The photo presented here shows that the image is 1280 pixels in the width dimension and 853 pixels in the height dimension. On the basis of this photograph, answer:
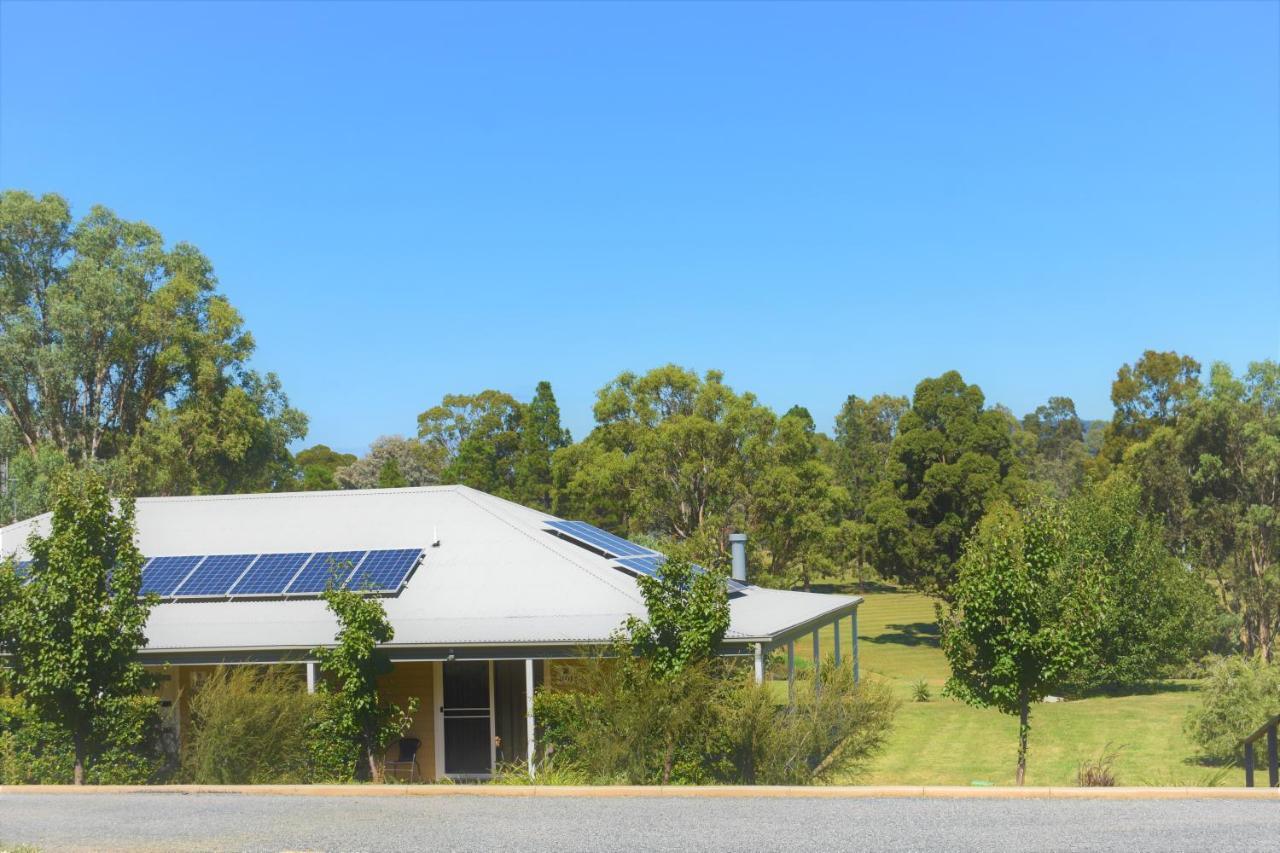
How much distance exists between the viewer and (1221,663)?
19938 mm

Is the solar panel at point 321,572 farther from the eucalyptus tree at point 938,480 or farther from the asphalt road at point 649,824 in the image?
the eucalyptus tree at point 938,480

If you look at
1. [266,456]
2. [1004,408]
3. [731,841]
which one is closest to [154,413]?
[266,456]

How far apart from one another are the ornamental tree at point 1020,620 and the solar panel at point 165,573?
13.3m

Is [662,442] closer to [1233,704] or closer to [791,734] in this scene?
[1233,704]

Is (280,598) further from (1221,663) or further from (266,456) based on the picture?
(266,456)

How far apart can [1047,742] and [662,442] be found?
94.8 ft

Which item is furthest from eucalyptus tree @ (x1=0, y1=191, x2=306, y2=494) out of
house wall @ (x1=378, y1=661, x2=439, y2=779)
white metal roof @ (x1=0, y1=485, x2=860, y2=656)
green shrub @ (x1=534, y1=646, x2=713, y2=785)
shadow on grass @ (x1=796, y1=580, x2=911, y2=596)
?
shadow on grass @ (x1=796, y1=580, x2=911, y2=596)

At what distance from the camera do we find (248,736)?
50.4ft

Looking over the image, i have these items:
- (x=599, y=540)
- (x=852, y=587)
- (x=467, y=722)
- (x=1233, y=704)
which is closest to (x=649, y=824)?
(x=467, y=722)

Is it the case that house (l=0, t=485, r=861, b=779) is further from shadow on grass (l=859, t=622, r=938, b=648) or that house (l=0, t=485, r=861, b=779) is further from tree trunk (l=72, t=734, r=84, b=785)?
shadow on grass (l=859, t=622, r=938, b=648)

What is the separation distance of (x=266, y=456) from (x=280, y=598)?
3164 centimetres

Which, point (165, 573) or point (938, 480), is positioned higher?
point (938, 480)

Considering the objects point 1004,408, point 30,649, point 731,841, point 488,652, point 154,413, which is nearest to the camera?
point 731,841

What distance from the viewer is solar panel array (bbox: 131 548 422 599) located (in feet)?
64.7
